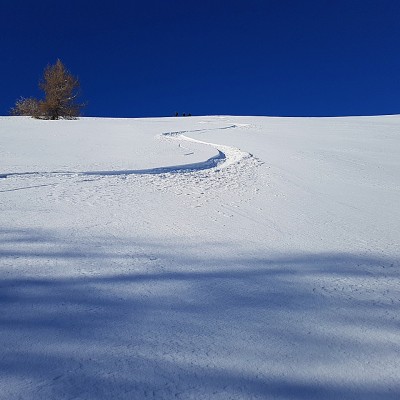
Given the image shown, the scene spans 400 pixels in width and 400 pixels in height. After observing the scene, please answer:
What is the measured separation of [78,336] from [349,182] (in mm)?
3537

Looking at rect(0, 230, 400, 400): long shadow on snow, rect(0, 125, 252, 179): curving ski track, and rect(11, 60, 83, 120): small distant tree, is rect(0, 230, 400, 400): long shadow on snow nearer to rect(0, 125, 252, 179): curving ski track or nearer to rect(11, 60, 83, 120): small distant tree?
rect(0, 125, 252, 179): curving ski track

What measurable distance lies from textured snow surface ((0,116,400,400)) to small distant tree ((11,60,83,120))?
16.1 m

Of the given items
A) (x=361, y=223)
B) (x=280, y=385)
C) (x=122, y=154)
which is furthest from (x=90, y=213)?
(x=122, y=154)

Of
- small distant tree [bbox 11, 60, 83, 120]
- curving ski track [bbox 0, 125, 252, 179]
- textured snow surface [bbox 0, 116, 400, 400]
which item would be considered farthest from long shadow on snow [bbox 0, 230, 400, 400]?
small distant tree [bbox 11, 60, 83, 120]

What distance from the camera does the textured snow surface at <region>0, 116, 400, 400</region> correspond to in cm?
98

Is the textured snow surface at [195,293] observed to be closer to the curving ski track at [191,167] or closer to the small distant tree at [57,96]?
the curving ski track at [191,167]

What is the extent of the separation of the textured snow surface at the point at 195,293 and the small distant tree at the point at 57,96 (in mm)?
16116

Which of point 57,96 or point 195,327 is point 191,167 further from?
point 57,96

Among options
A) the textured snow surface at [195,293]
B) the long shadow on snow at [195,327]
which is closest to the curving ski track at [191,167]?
the textured snow surface at [195,293]

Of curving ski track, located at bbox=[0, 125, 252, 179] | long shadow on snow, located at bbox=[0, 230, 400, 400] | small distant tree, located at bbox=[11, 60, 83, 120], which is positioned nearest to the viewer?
long shadow on snow, located at bbox=[0, 230, 400, 400]

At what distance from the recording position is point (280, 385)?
97cm

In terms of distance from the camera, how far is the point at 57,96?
17172 millimetres

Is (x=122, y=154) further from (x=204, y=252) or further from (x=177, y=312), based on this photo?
(x=177, y=312)

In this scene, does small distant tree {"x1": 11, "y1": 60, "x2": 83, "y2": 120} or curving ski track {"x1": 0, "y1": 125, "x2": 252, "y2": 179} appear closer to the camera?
curving ski track {"x1": 0, "y1": 125, "x2": 252, "y2": 179}
